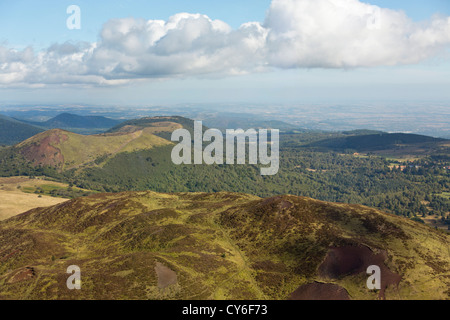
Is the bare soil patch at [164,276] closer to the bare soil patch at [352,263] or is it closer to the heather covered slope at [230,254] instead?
the heather covered slope at [230,254]

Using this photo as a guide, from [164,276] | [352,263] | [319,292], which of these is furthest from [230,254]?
[352,263]

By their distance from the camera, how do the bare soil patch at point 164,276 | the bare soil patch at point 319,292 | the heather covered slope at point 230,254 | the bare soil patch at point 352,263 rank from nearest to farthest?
the bare soil patch at point 319,292 → the heather covered slope at point 230,254 → the bare soil patch at point 352,263 → the bare soil patch at point 164,276

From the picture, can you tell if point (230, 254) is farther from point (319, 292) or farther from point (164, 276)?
point (319, 292)

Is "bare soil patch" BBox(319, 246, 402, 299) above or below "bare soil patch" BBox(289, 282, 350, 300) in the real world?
above

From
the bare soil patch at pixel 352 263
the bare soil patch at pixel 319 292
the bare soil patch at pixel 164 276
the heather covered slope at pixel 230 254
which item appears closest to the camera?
the bare soil patch at pixel 319 292

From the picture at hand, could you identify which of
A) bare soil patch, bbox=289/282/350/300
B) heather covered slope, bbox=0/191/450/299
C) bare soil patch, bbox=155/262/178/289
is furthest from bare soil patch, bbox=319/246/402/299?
bare soil patch, bbox=155/262/178/289

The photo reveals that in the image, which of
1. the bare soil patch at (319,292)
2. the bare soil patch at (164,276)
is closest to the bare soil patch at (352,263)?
the bare soil patch at (319,292)

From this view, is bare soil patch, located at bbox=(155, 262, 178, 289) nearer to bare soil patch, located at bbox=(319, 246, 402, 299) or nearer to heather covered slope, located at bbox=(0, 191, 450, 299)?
heather covered slope, located at bbox=(0, 191, 450, 299)

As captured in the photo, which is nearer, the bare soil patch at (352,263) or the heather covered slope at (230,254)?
the heather covered slope at (230,254)

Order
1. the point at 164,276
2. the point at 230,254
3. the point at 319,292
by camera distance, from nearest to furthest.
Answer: the point at 319,292 → the point at 164,276 → the point at 230,254

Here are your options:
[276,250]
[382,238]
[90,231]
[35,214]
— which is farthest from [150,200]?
[382,238]
